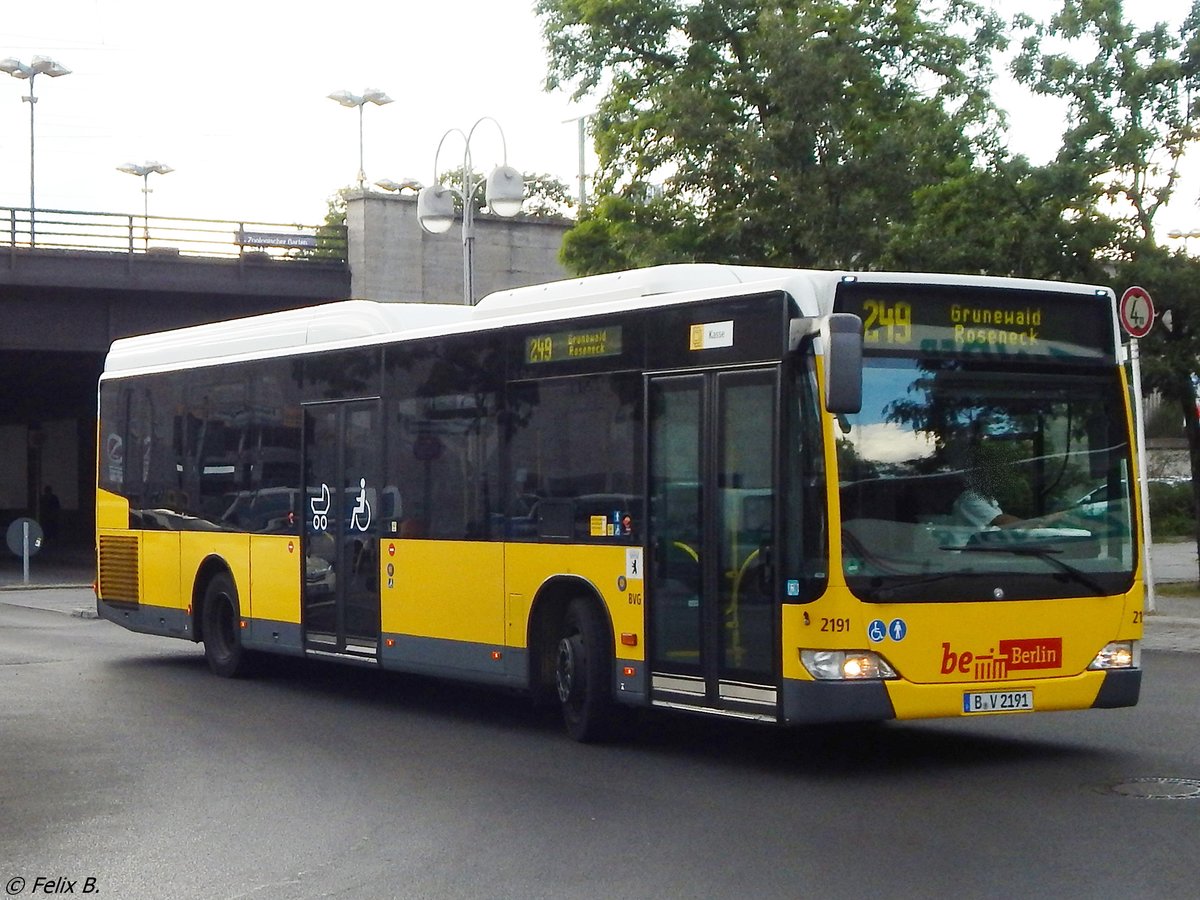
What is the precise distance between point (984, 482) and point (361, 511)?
575 cm

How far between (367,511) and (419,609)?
1159mm

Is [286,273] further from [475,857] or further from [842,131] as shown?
[475,857]

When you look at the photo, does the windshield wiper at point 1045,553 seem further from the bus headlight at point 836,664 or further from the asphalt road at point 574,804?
the asphalt road at point 574,804

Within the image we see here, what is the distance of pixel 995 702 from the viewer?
10164mm

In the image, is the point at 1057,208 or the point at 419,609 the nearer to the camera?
the point at 419,609

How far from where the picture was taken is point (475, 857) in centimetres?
801

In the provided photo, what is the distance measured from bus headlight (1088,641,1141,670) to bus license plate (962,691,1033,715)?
0.53 m

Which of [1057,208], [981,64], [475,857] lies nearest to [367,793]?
[475,857]

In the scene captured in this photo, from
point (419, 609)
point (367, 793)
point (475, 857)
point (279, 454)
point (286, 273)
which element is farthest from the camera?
point (286, 273)

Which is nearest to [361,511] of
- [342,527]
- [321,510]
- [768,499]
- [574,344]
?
[342,527]

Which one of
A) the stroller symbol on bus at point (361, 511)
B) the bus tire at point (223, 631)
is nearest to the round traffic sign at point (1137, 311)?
the stroller symbol on bus at point (361, 511)

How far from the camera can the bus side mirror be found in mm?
9461

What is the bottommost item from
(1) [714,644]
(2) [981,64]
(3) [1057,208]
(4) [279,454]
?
(1) [714,644]

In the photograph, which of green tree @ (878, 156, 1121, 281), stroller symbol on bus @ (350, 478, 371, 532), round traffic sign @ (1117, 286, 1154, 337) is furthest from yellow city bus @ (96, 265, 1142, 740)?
green tree @ (878, 156, 1121, 281)
